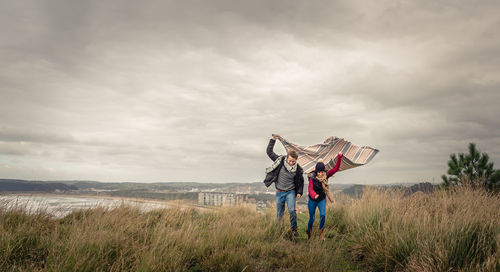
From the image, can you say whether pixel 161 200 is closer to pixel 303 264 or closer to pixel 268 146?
pixel 268 146

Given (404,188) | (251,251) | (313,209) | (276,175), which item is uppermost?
(276,175)

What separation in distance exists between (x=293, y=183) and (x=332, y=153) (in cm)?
249

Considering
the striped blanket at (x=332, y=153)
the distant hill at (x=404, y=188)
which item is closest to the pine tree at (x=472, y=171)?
the distant hill at (x=404, y=188)

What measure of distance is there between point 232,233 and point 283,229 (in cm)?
231

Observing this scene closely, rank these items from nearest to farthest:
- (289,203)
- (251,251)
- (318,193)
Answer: (251,251)
(318,193)
(289,203)

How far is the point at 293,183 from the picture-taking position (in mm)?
8188

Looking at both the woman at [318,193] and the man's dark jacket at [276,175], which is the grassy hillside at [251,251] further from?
the man's dark jacket at [276,175]

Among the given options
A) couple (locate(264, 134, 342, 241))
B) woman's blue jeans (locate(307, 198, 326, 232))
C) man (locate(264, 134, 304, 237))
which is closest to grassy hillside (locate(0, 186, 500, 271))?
woman's blue jeans (locate(307, 198, 326, 232))

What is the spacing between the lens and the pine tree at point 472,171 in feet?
38.9

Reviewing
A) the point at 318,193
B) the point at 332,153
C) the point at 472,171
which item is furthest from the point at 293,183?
the point at 472,171

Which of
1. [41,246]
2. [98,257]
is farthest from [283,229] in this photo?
[41,246]

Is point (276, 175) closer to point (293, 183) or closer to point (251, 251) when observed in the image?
point (293, 183)

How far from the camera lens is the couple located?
7363mm

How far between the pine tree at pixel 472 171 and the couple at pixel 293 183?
28.1 feet
